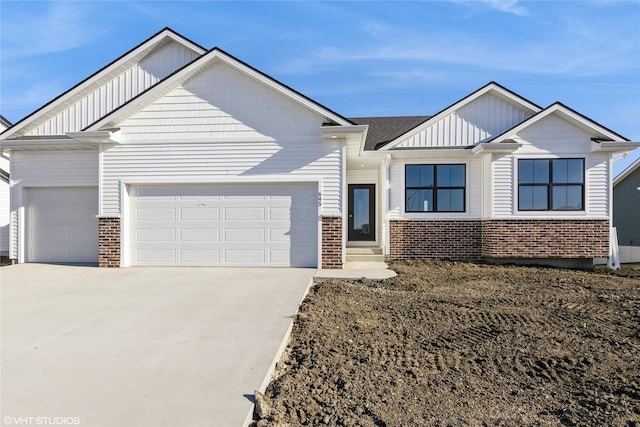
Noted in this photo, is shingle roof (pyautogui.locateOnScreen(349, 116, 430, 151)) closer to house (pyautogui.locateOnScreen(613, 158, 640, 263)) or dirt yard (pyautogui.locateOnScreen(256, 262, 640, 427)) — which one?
dirt yard (pyautogui.locateOnScreen(256, 262, 640, 427))

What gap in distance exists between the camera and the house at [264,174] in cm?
972

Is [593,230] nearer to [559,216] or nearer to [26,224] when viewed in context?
[559,216]

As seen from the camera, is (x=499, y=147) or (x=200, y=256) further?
(x=499, y=147)

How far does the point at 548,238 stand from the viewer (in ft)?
35.9

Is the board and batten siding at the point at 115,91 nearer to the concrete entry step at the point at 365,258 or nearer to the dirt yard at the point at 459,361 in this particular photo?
the concrete entry step at the point at 365,258

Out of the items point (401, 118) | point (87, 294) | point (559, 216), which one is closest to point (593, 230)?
point (559, 216)

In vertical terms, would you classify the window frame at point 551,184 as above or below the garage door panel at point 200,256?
above

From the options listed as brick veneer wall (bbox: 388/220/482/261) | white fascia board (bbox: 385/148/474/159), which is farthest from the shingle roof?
brick veneer wall (bbox: 388/220/482/261)

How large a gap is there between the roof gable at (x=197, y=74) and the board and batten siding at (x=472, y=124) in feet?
12.4

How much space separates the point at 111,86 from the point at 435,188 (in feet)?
35.4

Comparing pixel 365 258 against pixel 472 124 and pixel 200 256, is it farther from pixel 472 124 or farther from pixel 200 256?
pixel 472 124

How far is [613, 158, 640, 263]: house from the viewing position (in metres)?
18.3

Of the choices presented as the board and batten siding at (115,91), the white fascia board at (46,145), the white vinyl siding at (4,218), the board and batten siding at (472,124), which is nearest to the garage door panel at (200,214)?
the white fascia board at (46,145)

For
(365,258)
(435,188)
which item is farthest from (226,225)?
(435,188)
